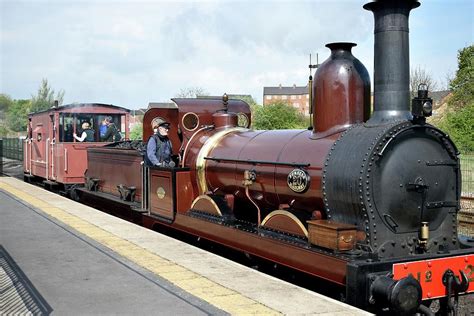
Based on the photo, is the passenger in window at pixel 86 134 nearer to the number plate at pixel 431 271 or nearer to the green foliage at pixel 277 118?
the number plate at pixel 431 271

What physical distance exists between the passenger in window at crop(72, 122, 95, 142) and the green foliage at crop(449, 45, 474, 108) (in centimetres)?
2804

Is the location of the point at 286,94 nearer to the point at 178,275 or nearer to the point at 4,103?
the point at 4,103

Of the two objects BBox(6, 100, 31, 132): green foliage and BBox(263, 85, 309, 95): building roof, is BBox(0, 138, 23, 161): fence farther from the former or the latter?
BBox(263, 85, 309, 95): building roof

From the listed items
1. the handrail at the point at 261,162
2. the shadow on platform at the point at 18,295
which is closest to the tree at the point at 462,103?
the handrail at the point at 261,162

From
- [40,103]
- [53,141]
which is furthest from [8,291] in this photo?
[40,103]

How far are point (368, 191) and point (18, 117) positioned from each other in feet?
282

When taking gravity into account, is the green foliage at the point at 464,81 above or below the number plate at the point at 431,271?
above

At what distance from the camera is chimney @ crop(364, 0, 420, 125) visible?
5.05 m

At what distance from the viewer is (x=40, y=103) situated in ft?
202

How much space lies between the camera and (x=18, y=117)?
82.9 metres

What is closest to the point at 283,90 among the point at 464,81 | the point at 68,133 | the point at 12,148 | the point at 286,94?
the point at 286,94

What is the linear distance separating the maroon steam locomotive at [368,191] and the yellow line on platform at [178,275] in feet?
2.78

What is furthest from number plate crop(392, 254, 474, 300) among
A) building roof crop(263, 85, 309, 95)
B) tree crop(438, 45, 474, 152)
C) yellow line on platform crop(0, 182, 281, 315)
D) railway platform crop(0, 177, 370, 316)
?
building roof crop(263, 85, 309, 95)

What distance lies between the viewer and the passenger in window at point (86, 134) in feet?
48.6
